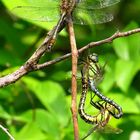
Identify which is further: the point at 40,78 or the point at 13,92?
the point at 40,78

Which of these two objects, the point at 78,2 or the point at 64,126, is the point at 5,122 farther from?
the point at 78,2

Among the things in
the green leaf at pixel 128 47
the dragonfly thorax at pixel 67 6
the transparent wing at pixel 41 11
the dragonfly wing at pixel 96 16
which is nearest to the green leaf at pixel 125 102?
the green leaf at pixel 128 47

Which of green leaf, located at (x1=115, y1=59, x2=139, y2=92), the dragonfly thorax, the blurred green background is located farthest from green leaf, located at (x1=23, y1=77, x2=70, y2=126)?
the dragonfly thorax

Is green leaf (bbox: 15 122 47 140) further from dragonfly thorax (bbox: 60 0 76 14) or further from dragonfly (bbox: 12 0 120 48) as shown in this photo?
dragonfly thorax (bbox: 60 0 76 14)

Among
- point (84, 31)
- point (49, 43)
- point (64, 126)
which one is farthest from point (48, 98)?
point (84, 31)

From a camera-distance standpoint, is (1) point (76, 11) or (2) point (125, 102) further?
(2) point (125, 102)

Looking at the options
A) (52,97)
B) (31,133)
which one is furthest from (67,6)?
(52,97)

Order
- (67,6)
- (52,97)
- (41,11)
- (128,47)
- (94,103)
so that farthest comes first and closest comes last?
1. (128,47)
2. (52,97)
3. (41,11)
4. (94,103)
5. (67,6)

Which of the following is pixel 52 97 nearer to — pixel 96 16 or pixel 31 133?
pixel 31 133
